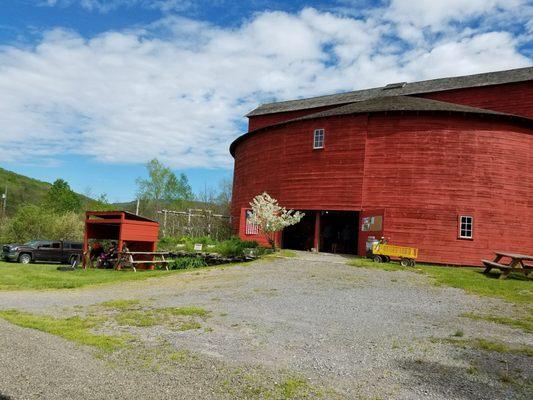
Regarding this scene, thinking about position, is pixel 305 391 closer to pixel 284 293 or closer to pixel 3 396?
pixel 3 396

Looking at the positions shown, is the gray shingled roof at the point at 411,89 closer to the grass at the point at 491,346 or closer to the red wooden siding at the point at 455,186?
the red wooden siding at the point at 455,186

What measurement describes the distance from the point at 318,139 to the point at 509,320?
15613 millimetres

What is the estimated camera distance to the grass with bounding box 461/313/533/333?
28.7ft

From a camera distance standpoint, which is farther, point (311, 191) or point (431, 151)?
point (311, 191)

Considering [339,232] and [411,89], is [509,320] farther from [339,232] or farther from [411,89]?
[411,89]

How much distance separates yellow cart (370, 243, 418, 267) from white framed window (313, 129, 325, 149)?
6.55 m

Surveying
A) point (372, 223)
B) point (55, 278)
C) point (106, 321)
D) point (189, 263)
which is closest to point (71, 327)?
point (106, 321)

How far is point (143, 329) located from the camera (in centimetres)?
821

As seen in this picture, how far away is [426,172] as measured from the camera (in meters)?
21.0

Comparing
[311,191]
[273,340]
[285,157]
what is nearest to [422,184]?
[311,191]

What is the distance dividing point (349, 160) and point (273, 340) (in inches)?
635

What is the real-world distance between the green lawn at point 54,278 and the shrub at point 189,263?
3.86 metres

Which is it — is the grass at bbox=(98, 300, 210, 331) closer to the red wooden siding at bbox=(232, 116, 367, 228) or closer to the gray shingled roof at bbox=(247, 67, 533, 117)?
the red wooden siding at bbox=(232, 116, 367, 228)

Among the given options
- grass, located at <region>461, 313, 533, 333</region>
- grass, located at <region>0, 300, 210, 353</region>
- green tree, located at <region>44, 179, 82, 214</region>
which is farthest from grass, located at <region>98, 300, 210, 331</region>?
green tree, located at <region>44, 179, 82, 214</region>
